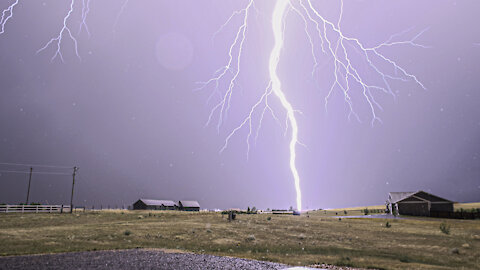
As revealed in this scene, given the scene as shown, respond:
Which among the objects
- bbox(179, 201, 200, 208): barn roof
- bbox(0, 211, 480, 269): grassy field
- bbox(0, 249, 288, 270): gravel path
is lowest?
bbox(0, 211, 480, 269): grassy field

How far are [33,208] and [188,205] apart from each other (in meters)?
41.0

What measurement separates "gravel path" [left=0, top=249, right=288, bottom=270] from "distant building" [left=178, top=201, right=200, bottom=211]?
66318 millimetres

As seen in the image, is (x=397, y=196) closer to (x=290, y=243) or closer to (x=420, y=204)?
(x=420, y=204)

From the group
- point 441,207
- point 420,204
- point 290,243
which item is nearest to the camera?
point 290,243

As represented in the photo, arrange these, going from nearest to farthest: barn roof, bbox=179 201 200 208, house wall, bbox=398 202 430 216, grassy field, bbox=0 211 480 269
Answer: grassy field, bbox=0 211 480 269 → house wall, bbox=398 202 430 216 → barn roof, bbox=179 201 200 208

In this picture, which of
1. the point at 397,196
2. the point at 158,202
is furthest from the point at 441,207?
the point at 158,202

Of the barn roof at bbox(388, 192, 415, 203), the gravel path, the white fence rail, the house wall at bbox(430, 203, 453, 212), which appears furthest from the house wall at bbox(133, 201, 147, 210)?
the gravel path

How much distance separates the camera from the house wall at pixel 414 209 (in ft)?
149

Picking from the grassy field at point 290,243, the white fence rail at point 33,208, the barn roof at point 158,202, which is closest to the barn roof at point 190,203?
the barn roof at point 158,202

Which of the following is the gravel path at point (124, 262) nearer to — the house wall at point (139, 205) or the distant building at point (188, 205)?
the house wall at point (139, 205)

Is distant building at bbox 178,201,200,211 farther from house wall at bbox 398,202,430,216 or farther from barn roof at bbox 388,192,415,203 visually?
house wall at bbox 398,202,430,216

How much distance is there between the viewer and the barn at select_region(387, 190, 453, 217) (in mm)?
45719

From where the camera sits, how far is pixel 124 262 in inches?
486

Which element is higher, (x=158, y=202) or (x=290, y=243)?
(x=158, y=202)
